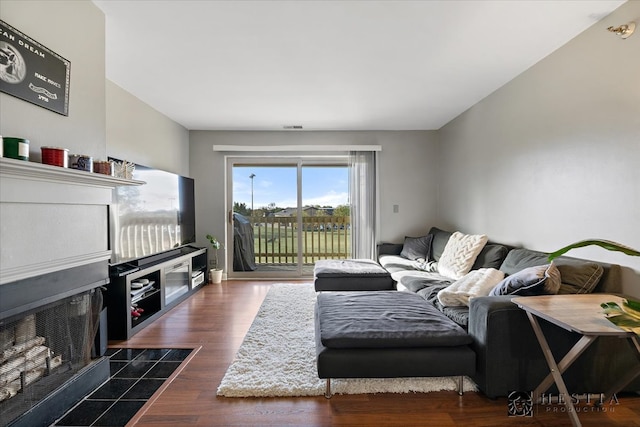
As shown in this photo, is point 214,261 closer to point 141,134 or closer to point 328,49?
point 141,134

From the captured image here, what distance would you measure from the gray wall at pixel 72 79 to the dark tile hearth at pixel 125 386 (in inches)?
57.0

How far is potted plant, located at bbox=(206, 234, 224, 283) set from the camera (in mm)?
5047

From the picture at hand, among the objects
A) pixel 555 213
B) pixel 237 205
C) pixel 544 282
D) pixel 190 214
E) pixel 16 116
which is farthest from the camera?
pixel 237 205

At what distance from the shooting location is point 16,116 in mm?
1535

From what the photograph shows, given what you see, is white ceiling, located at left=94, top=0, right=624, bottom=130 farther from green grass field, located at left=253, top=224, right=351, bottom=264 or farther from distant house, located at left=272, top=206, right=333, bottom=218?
green grass field, located at left=253, top=224, right=351, bottom=264

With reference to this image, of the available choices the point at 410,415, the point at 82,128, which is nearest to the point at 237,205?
the point at 82,128

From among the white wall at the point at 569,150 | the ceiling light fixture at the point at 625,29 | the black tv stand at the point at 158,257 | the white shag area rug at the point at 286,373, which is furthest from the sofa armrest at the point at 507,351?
the black tv stand at the point at 158,257

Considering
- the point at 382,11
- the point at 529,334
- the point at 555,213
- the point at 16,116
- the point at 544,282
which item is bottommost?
the point at 529,334

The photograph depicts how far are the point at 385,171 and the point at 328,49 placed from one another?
2937 millimetres

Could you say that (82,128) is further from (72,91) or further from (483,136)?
(483,136)

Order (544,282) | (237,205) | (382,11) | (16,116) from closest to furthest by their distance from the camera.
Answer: (16,116), (544,282), (382,11), (237,205)

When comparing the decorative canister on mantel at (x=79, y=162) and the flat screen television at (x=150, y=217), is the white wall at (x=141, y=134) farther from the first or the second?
the decorative canister on mantel at (x=79, y=162)

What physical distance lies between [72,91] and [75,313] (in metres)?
1.34

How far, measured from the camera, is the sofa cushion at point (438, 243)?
4176 millimetres
